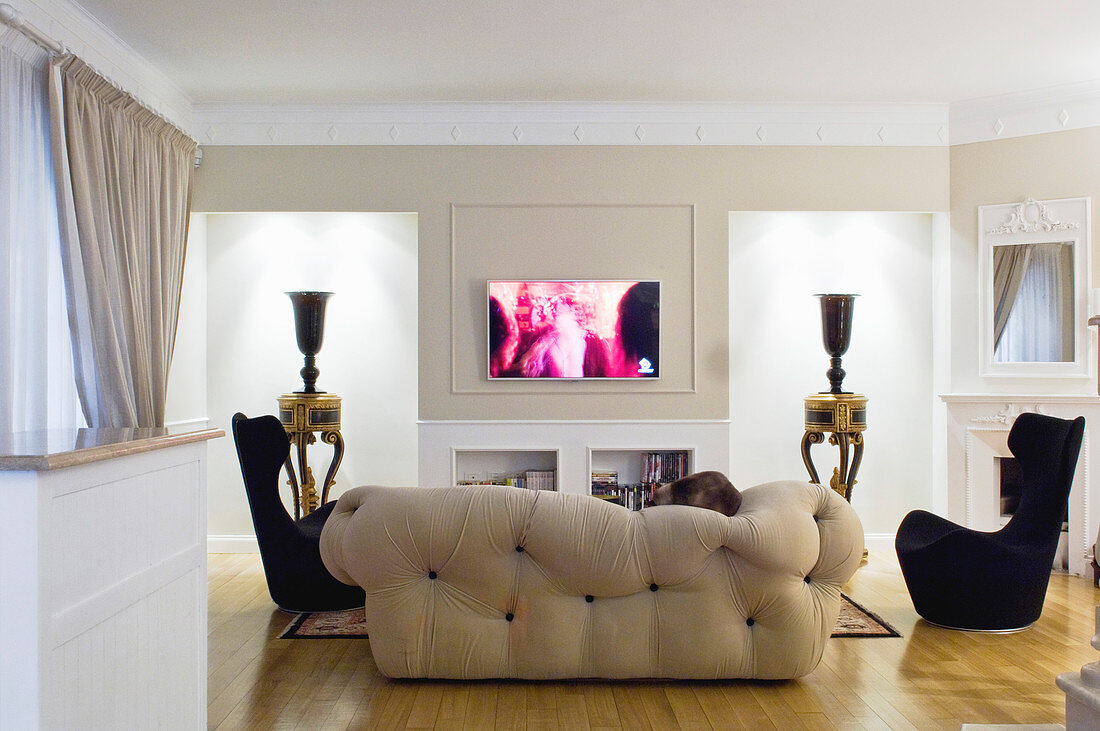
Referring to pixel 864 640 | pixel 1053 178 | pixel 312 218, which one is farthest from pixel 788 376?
pixel 312 218

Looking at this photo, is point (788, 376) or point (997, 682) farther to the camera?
point (788, 376)

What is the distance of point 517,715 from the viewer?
281 cm

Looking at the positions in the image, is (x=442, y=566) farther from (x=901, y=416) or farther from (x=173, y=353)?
(x=901, y=416)

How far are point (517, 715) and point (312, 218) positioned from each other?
4.04 metres

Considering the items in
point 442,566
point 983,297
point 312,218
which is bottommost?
point 442,566

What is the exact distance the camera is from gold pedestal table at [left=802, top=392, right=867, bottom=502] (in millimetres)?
5129

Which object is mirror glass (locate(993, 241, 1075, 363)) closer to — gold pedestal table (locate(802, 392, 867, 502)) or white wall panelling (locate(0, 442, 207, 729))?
gold pedestal table (locate(802, 392, 867, 502))

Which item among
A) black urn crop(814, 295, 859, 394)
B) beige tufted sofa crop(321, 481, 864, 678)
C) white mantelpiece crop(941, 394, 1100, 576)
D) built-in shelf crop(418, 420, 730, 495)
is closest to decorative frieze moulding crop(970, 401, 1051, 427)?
white mantelpiece crop(941, 394, 1100, 576)

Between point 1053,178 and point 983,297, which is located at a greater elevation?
point 1053,178

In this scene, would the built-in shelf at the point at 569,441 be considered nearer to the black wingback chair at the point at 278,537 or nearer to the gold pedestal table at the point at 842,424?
the gold pedestal table at the point at 842,424

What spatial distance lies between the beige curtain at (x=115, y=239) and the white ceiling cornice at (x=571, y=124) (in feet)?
2.39

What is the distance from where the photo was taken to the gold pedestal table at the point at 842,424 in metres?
5.13

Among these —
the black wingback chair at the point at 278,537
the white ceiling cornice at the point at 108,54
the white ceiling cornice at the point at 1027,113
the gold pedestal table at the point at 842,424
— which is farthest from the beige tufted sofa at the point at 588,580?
the white ceiling cornice at the point at 1027,113

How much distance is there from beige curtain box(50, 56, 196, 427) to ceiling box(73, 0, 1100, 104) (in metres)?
0.51
